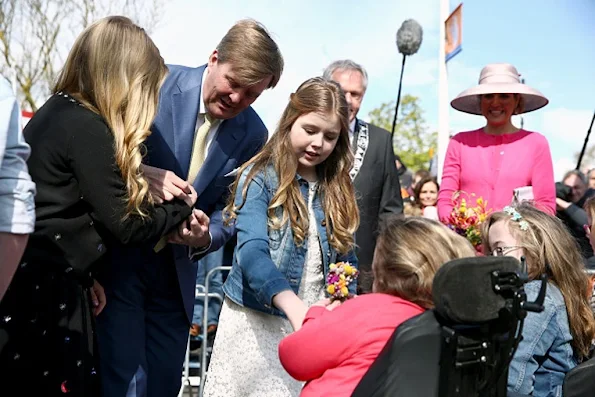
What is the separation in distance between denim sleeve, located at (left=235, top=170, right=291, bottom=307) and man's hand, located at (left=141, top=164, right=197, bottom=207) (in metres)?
0.26

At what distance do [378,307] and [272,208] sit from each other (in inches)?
43.5

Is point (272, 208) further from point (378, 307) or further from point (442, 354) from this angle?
point (442, 354)

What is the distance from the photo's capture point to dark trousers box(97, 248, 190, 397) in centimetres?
350

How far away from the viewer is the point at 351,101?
18.0 ft

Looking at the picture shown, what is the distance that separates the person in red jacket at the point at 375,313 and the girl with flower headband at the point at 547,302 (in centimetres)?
96

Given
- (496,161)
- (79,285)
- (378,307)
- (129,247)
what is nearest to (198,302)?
(496,161)

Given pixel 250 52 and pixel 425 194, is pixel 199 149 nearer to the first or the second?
pixel 250 52

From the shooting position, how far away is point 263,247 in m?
3.36

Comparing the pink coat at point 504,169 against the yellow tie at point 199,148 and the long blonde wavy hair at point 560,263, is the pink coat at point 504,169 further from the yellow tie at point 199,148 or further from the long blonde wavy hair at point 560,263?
the yellow tie at point 199,148

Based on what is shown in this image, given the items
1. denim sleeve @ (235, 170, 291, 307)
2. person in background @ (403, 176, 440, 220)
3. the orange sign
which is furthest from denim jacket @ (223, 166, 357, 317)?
the orange sign

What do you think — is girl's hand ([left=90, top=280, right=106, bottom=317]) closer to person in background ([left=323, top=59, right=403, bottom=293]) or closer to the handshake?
person in background ([left=323, top=59, right=403, bottom=293])

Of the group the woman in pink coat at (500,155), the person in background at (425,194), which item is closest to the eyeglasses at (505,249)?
the woman in pink coat at (500,155)

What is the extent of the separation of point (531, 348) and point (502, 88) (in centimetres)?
220

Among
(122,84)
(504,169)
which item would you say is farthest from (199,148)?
(504,169)
